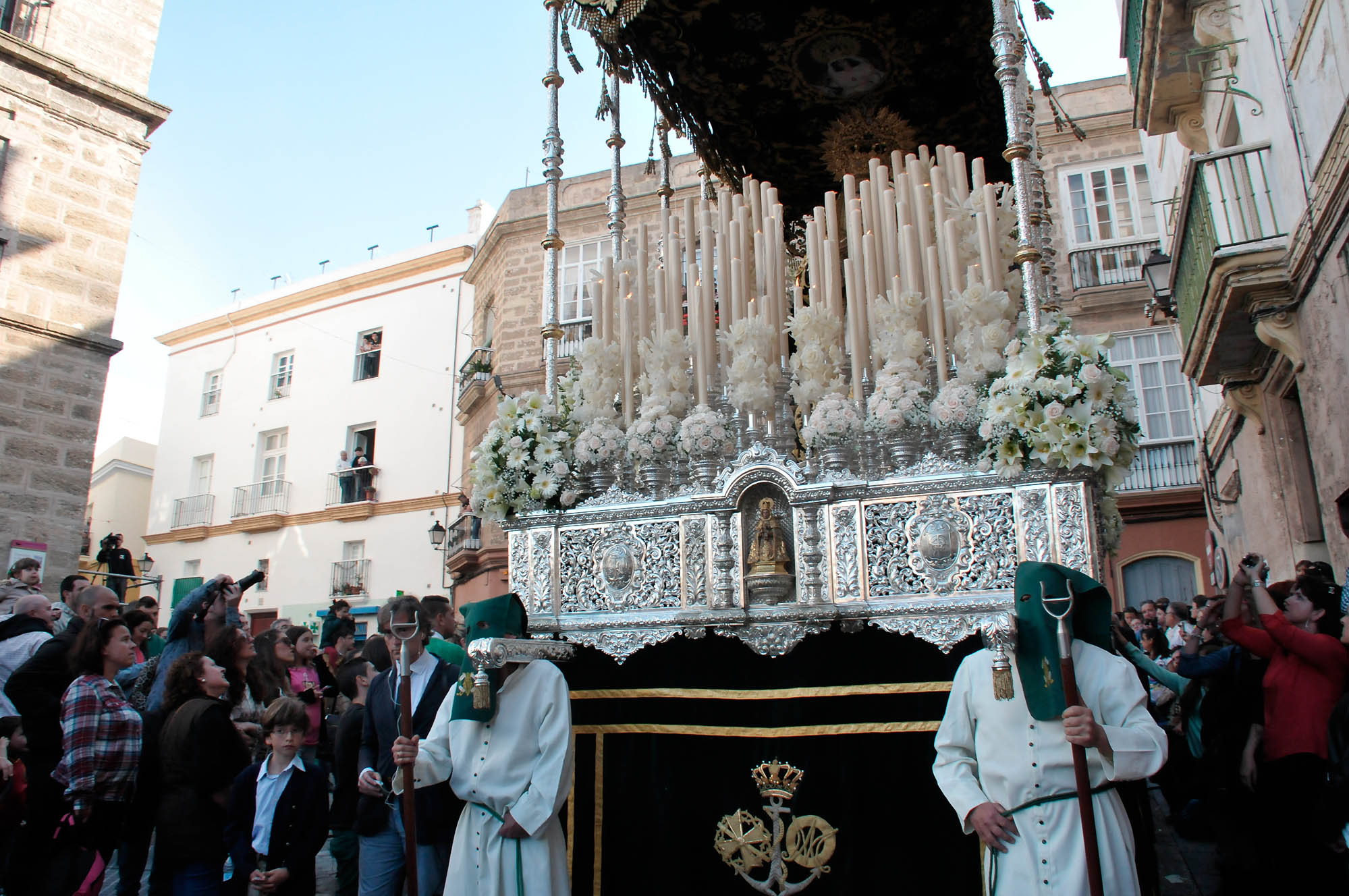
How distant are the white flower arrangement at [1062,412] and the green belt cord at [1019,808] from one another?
109 centimetres

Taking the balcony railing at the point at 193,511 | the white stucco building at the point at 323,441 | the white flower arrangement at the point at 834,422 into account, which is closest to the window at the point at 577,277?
the white stucco building at the point at 323,441

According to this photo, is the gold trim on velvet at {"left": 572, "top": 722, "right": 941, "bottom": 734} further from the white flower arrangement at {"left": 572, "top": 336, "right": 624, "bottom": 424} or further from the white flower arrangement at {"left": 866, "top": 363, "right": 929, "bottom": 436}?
the white flower arrangement at {"left": 572, "top": 336, "right": 624, "bottom": 424}

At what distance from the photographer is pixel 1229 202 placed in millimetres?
7664

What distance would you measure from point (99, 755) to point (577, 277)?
48.0 feet

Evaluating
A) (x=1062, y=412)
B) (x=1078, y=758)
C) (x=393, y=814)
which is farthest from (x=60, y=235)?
(x=1078, y=758)

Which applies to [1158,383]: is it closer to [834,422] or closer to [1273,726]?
[1273,726]

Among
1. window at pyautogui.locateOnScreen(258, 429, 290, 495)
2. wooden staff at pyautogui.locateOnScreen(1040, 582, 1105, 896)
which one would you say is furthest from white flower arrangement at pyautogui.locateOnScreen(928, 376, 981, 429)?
window at pyautogui.locateOnScreen(258, 429, 290, 495)

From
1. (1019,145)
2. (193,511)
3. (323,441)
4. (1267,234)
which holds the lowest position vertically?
(1019,145)

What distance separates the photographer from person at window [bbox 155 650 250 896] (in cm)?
405

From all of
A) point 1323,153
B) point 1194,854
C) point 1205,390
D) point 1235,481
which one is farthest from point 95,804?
point 1205,390

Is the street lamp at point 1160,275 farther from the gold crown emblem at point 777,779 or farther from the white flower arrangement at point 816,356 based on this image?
the gold crown emblem at point 777,779

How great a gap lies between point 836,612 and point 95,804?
315 cm

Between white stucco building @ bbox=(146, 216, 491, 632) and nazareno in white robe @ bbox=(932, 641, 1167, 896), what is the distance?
1686 cm

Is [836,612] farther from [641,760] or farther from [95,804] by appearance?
[95,804]
